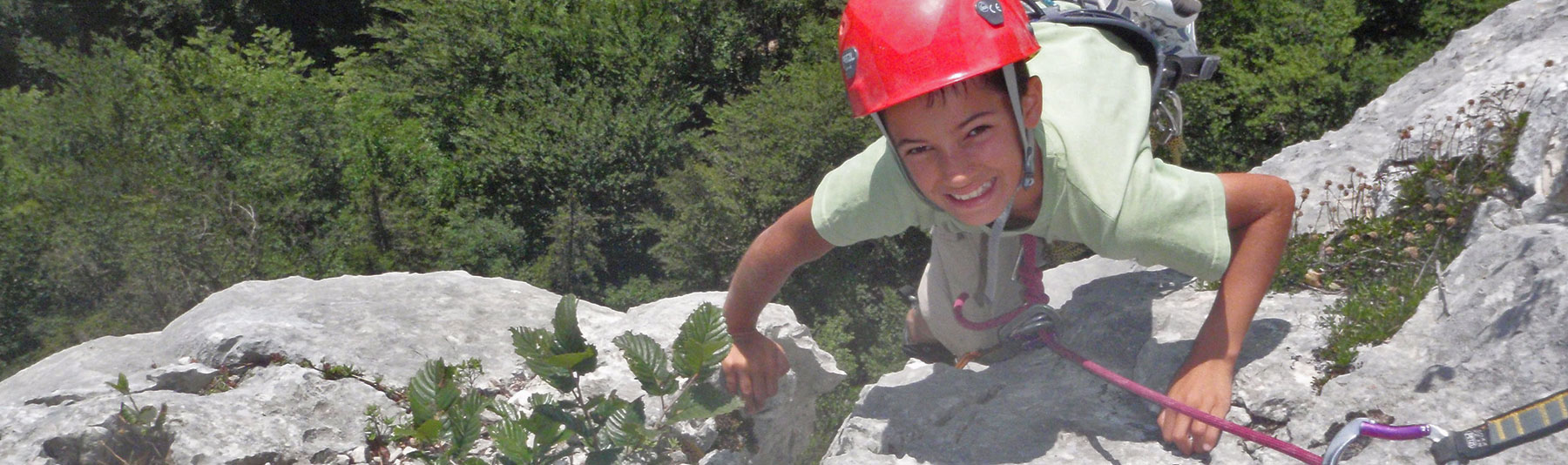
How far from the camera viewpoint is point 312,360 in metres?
2.99

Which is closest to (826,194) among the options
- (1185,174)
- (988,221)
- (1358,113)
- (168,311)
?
(988,221)

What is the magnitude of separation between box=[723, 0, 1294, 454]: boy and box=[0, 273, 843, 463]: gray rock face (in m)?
0.41

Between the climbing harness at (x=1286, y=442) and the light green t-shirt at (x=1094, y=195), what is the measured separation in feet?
0.86

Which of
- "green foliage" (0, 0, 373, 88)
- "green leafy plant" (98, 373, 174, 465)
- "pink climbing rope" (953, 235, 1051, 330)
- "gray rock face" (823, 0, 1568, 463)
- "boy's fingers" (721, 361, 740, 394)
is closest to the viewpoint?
"gray rock face" (823, 0, 1568, 463)

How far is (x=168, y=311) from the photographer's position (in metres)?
8.05

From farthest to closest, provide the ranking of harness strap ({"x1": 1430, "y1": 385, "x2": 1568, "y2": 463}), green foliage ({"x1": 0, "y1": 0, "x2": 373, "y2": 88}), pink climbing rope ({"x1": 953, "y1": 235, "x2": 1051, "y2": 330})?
green foliage ({"x1": 0, "y1": 0, "x2": 373, "y2": 88}) < pink climbing rope ({"x1": 953, "y1": 235, "x2": 1051, "y2": 330}) < harness strap ({"x1": 1430, "y1": 385, "x2": 1568, "y2": 463})

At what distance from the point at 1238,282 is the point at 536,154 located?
634cm

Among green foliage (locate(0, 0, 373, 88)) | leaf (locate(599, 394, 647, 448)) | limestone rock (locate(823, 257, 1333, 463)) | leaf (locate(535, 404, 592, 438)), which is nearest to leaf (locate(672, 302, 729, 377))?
leaf (locate(599, 394, 647, 448))

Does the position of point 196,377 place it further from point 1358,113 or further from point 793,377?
point 1358,113

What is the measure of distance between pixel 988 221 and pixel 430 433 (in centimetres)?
130

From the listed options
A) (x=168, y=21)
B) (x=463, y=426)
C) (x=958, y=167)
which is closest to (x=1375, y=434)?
(x=958, y=167)

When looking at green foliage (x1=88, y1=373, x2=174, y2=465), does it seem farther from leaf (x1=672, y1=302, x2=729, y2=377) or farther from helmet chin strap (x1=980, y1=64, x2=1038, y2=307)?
helmet chin strap (x1=980, y1=64, x2=1038, y2=307)

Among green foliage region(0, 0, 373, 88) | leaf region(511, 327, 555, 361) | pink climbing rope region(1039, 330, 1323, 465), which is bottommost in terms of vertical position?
green foliage region(0, 0, 373, 88)

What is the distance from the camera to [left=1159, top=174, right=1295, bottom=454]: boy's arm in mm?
2467
